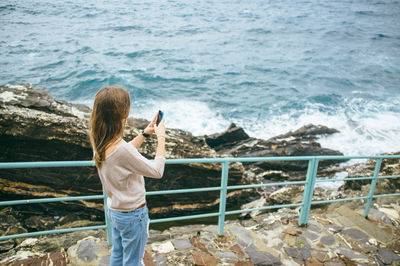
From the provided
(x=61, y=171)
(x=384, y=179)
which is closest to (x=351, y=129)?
(x=384, y=179)

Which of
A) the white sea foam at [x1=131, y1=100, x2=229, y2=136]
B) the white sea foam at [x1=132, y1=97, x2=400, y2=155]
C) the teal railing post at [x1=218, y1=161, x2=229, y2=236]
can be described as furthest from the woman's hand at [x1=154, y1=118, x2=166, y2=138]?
the white sea foam at [x1=132, y1=97, x2=400, y2=155]

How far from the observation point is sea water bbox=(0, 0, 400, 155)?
16.9 m

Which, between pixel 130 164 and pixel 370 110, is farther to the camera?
pixel 370 110

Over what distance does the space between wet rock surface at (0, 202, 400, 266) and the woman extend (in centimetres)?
124

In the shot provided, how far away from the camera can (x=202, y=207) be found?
659 centimetres

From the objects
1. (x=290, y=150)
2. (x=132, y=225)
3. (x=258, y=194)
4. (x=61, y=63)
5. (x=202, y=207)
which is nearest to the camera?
(x=132, y=225)

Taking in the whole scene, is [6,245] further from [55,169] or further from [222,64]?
[222,64]

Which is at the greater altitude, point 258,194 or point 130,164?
point 130,164

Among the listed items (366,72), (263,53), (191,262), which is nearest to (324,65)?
(366,72)

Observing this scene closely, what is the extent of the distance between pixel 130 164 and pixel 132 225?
528 mm

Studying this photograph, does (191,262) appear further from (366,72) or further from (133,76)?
(366,72)

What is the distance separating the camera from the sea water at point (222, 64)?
55.4 feet

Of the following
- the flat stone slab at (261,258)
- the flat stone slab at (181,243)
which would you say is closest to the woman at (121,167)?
the flat stone slab at (181,243)

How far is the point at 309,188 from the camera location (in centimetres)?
405
